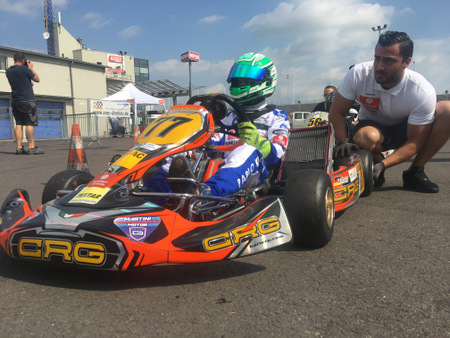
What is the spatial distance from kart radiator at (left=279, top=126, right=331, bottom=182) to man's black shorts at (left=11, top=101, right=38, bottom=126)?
5.80 metres

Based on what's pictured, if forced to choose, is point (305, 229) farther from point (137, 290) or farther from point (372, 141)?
point (372, 141)

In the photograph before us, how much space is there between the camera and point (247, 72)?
3.04 m

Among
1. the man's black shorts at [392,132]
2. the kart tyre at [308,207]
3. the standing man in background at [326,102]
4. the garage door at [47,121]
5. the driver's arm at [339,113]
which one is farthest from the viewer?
the garage door at [47,121]

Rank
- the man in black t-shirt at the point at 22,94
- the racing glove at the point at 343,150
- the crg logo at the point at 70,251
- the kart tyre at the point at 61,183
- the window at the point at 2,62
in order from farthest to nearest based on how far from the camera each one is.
Answer: the window at the point at 2,62 → the man in black t-shirt at the point at 22,94 → the racing glove at the point at 343,150 → the kart tyre at the point at 61,183 → the crg logo at the point at 70,251

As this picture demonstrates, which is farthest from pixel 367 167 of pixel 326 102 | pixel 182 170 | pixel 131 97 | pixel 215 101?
pixel 131 97

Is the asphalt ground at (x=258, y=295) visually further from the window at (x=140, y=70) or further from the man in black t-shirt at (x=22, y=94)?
the window at (x=140, y=70)

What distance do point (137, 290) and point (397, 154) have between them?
9.31 ft

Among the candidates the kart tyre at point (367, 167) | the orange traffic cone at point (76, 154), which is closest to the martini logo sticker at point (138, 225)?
the kart tyre at point (367, 167)

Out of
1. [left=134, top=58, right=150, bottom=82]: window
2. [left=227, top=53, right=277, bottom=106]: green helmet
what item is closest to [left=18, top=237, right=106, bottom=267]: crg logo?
[left=227, top=53, right=277, bottom=106]: green helmet

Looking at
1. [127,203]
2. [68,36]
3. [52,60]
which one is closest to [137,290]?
[127,203]

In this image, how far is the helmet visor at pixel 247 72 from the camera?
3.04m

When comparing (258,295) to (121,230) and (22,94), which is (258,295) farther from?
(22,94)

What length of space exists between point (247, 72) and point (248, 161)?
0.99 meters

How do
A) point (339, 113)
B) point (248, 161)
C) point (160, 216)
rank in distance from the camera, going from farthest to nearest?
point (339, 113), point (248, 161), point (160, 216)
